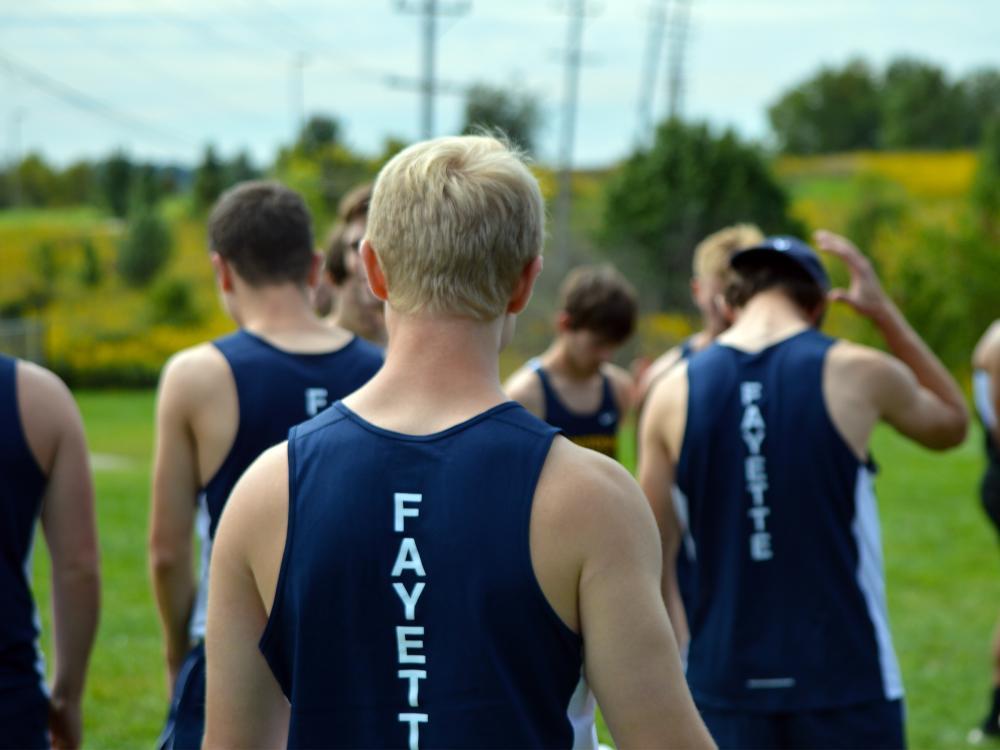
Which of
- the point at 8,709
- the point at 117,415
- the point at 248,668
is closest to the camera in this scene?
the point at 248,668

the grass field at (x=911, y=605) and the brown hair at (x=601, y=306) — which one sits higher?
the brown hair at (x=601, y=306)

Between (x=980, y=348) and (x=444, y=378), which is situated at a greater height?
(x=444, y=378)

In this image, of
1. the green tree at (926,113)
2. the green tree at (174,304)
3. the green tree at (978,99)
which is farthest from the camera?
the green tree at (978,99)

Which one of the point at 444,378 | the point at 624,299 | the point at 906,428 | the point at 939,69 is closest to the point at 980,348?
the point at 624,299

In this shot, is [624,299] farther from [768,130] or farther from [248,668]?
[768,130]

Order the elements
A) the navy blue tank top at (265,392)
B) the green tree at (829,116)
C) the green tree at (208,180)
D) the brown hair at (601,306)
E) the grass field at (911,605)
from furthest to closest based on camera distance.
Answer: the green tree at (829,116)
the green tree at (208,180)
the grass field at (911,605)
the brown hair at (601,306)
the navy blue tank top at (265,392)

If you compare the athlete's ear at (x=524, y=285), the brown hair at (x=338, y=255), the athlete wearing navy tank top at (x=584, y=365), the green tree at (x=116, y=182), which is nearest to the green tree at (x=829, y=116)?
the green tree at (x=116, y=182)

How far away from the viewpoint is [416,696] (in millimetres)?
1748

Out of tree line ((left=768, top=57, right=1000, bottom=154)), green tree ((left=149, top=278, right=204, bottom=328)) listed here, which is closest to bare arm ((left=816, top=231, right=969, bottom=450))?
green tree ((left=149, top=278, right=204, bottom=328))

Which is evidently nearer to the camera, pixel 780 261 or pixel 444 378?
pixel 444 378

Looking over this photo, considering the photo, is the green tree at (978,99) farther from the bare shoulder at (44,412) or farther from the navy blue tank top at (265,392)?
the bare shoulder at (44,412)

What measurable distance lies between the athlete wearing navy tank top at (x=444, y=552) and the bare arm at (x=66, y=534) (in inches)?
53.5

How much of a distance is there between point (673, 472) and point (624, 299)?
2110 millimetres

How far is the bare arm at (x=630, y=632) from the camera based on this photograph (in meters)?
1.69
